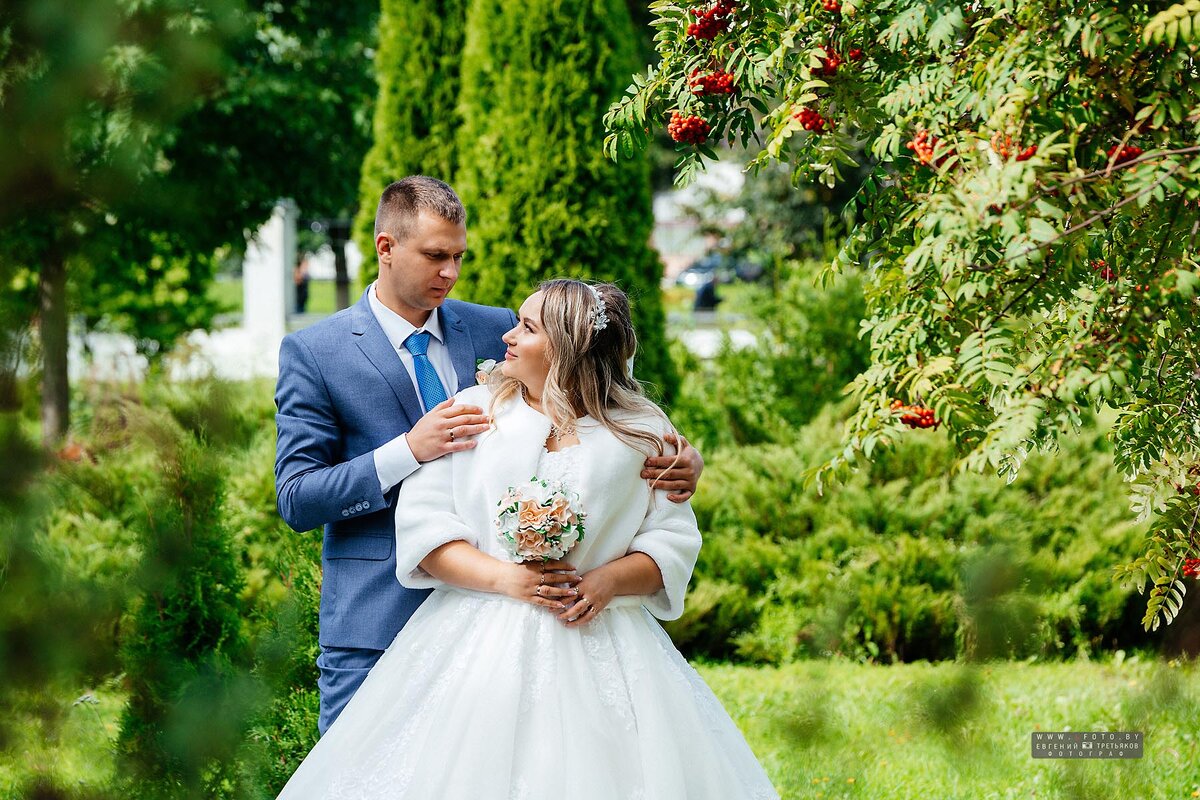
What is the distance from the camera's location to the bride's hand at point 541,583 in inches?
99.6

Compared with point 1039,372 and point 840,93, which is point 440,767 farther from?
point 840,93

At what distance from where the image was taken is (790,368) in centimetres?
798

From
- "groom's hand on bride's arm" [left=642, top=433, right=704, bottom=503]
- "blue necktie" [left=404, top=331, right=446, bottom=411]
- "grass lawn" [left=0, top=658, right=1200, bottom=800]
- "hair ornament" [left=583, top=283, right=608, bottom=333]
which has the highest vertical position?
"hair ornament" [left=583, top=283, right=608, bottom=333]

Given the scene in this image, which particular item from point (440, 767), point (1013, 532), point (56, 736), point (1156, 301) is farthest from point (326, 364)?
point (1013, 532)

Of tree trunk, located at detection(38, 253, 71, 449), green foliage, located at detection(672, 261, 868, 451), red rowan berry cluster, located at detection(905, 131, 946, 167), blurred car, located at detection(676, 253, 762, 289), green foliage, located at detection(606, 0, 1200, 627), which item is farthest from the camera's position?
blurred car, located at detection(676, 253, 762, 289)

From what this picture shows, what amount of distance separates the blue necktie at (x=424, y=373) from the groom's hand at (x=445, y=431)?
0.29 meters

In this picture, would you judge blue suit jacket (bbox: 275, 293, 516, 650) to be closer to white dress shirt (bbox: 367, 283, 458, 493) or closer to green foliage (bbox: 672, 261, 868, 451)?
white dress shirt (bbox: 367, 283, 458, 493)

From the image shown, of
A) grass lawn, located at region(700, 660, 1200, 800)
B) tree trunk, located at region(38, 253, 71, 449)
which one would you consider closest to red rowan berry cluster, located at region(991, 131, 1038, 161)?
tree trunk, located at region(38, 253, 71, 449)

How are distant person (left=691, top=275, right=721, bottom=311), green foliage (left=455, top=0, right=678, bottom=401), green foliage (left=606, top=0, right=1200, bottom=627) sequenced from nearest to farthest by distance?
green foliage (left=606, top=0, right=1200, bottom=627) → green foliage (left=455, top=0, right=678, bottom=401) → distant person (left=691, top=275, right=721, bottom=311)

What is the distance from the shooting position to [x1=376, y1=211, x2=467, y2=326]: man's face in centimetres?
280

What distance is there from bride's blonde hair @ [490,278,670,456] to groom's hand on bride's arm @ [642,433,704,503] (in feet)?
0.11

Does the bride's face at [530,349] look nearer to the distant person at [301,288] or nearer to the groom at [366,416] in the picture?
the groom at [366,416]

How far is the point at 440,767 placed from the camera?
7.99ft

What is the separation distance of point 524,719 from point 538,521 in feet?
1.46
